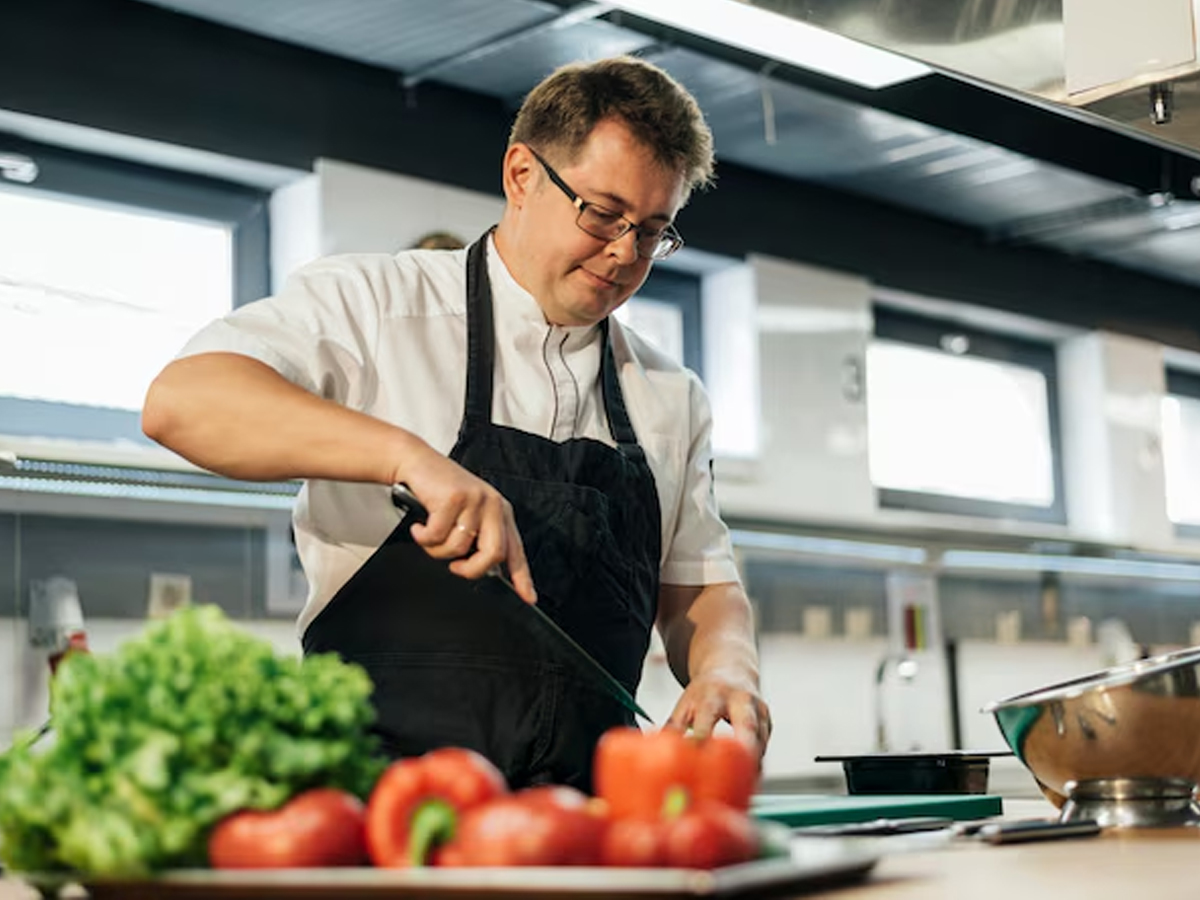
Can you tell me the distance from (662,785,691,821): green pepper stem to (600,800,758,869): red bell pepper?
11 mm

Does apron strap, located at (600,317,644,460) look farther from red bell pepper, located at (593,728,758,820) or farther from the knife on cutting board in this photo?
red bell pepper, located at (593,728,758,820)

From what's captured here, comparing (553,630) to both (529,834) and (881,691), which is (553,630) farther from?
(881,691)

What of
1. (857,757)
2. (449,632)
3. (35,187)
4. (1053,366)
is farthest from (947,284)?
(449,632)

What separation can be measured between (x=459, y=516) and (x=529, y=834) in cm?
54

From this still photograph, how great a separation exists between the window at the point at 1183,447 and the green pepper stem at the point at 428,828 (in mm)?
5609

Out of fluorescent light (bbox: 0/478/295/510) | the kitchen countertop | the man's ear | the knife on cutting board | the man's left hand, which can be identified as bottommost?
the kitchen countertop

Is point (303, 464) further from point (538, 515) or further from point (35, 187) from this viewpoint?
point (35, 187)

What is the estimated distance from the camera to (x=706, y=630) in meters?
1.97

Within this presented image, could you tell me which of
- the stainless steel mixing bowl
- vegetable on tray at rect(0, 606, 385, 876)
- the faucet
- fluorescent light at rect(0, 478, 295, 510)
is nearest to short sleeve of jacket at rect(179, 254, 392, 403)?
vegetable on tray at rect(0, 606, 385, 876)

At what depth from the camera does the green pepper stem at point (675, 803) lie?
3.02ft

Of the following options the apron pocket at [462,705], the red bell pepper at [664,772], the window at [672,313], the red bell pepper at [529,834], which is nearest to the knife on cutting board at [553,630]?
the apron pocket at [462,705]

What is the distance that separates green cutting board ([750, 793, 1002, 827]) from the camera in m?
1.56

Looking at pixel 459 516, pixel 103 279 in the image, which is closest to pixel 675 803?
pixel 459 516

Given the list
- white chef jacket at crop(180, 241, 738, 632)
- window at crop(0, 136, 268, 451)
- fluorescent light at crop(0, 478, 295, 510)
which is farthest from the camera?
window at crop(0, 136, 268, 451)
